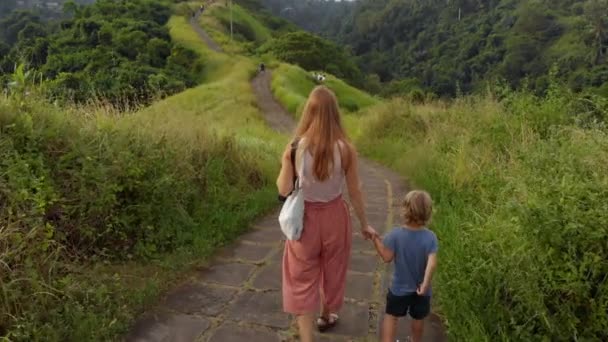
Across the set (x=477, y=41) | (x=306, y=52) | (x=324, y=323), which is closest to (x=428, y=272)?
(x=324, y=323)

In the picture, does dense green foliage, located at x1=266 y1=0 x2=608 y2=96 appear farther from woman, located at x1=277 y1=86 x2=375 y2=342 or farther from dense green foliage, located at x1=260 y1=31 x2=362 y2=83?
woman, located at x1=277 y1=86 x2=375 y2=342

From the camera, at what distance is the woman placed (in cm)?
295

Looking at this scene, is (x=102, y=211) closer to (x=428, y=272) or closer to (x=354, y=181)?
(x=354, y=181)

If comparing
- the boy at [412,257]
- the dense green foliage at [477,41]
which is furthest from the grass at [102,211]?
the dense green foliage at [477,41]

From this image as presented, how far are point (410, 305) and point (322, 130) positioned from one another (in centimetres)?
114

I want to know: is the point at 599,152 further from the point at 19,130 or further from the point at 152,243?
the point at 19,130

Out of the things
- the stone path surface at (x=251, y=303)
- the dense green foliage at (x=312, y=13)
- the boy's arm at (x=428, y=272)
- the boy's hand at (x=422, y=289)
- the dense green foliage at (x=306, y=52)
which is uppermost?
the dense green foliage at (x=312, y=13)

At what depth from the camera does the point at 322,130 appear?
292cm

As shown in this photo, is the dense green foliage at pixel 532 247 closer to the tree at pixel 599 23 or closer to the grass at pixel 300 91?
the grass at pixel 300 91

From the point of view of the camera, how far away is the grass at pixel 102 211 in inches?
121

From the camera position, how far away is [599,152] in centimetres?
381

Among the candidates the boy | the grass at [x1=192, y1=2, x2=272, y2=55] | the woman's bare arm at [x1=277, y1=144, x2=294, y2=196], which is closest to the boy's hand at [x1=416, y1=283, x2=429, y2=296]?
the boy

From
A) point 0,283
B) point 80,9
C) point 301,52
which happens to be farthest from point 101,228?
point 80,9

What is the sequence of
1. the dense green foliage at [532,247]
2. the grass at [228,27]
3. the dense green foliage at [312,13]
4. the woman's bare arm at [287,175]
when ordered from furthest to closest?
the dense green foliage at [312,13], the grass at [228,27], the woman's bare arm at [287,175], the dense green foliage at [532,247]
